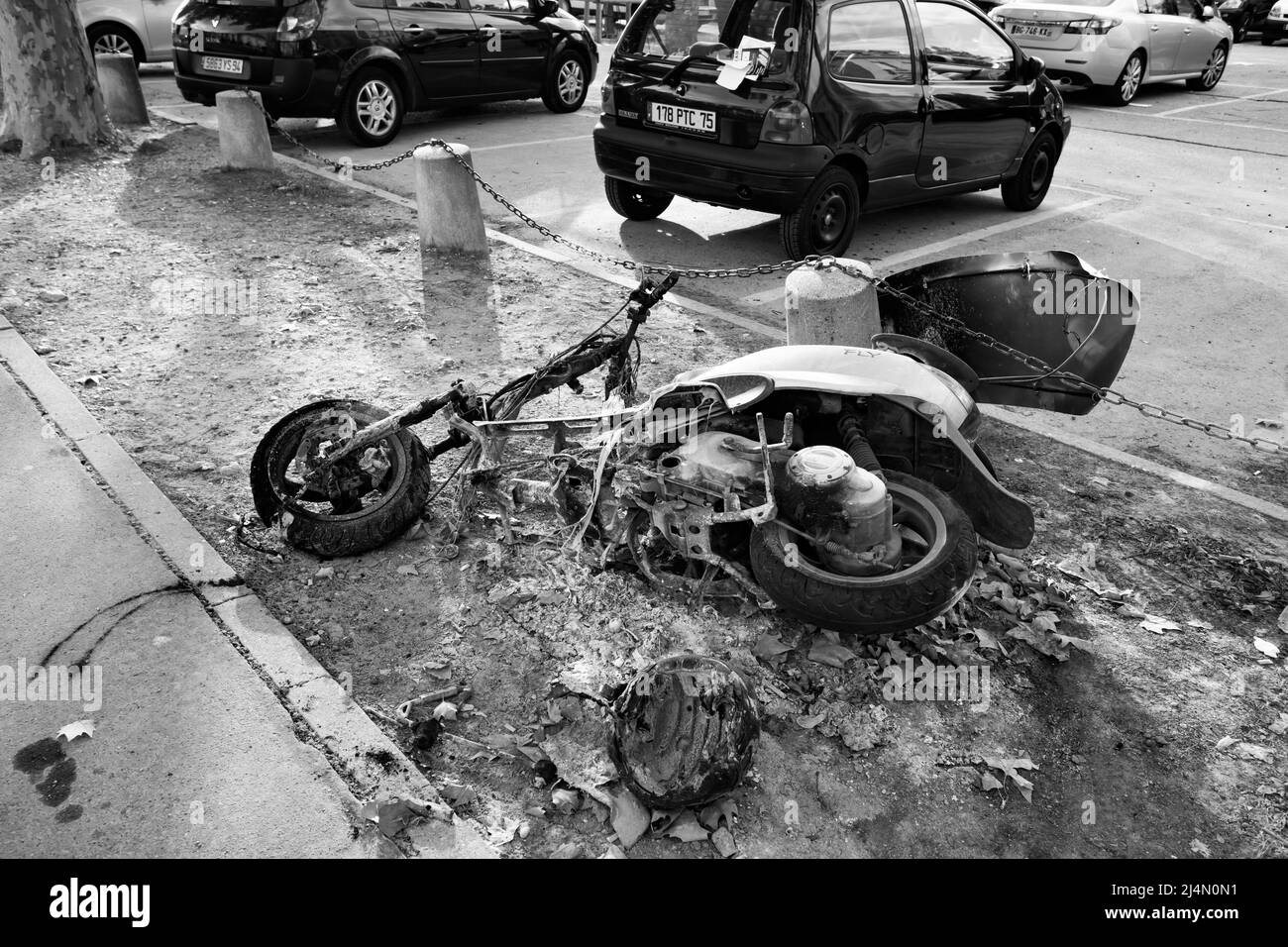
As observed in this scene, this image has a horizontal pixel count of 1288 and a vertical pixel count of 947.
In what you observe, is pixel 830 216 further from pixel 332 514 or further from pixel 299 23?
pixel 299 23

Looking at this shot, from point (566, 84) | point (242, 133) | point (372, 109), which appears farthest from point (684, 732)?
→ point (566, 84)

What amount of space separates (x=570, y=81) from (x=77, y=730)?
460 inches

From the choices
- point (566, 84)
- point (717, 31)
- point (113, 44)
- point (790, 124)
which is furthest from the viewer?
point (113, 44)

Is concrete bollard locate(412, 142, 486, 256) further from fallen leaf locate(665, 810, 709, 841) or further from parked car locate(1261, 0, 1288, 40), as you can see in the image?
parked car locate(1261, 0, 1288, 40)

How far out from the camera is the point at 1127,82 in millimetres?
14305

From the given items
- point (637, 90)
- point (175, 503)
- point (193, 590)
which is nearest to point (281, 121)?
point (637, 90)

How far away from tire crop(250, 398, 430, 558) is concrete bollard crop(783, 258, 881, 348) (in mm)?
2085

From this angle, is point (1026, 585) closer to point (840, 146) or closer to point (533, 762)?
point (533, 762)

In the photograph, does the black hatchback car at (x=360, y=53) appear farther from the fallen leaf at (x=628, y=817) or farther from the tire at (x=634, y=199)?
the fallen leaf at (x=628, y=817)

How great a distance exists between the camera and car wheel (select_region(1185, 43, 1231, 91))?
51.4 ft

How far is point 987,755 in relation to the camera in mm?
3275

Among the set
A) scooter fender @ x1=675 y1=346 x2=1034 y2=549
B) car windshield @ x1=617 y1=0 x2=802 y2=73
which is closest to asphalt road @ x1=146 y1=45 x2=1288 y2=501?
car windshield @ x1=617 y1=0 x2=802 y2=73

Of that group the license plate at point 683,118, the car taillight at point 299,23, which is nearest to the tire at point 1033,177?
the license plate at point 683,118

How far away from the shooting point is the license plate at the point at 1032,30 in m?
14.1
